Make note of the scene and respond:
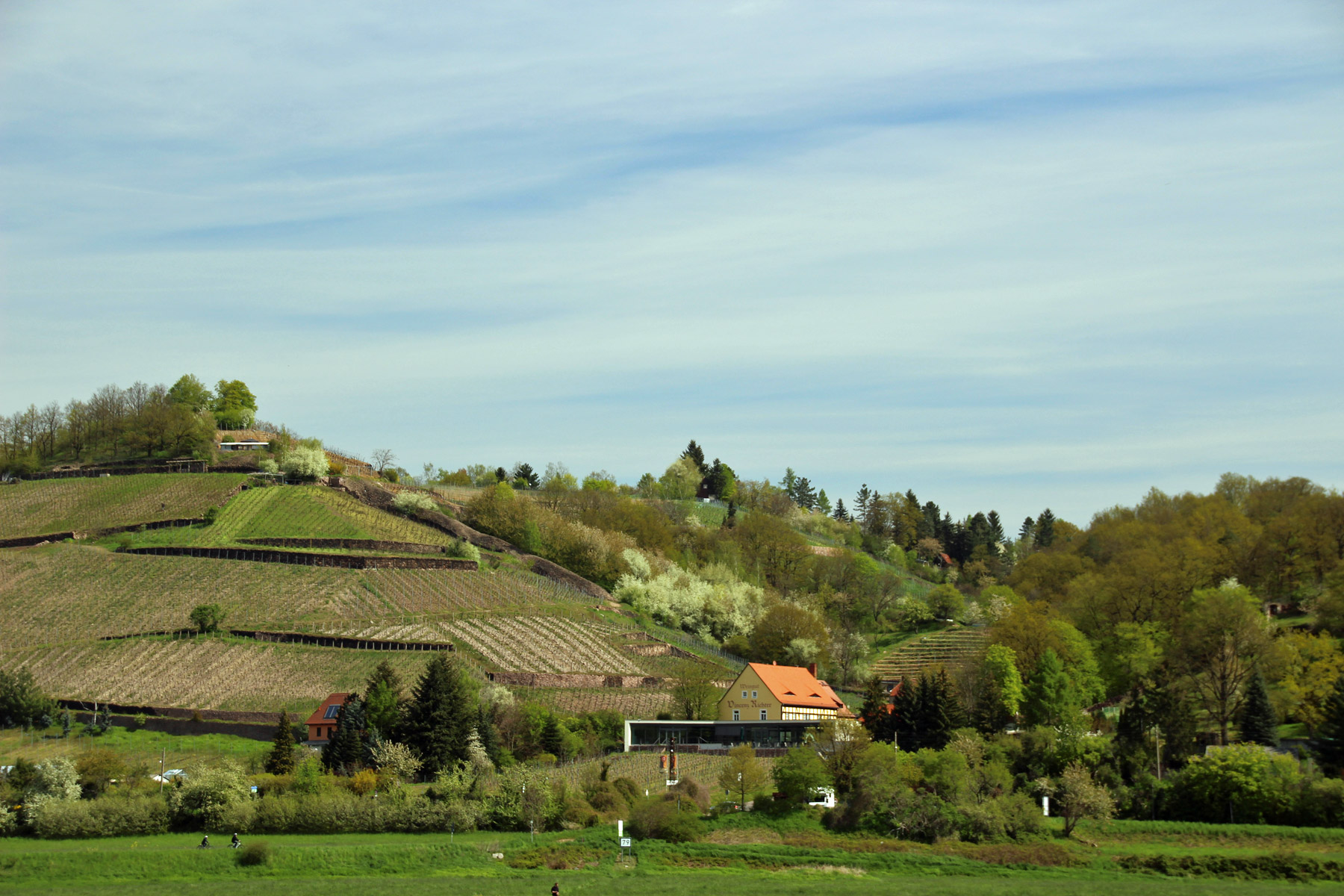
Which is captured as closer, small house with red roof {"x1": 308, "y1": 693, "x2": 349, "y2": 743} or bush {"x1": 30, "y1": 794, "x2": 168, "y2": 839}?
bush {"x1": 30, "y1": 794, "x2": 168, "y2": 839}

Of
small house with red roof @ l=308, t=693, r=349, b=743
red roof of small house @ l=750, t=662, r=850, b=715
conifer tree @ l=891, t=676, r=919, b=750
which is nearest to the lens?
conifer tree @ l=891, t=676, r=919, b=750

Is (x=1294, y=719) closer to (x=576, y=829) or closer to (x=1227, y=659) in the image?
(x=1227, y=659)

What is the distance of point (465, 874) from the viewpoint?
4453cm

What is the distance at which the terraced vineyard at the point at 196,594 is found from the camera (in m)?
80.8

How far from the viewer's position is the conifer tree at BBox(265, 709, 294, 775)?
181 ft

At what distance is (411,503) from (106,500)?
25.7m

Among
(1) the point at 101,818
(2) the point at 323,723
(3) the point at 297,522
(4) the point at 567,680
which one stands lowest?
(1) the point at 101,818

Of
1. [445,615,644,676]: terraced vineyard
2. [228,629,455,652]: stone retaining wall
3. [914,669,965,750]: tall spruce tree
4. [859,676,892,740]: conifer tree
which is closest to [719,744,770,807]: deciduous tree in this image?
[859,676,892,740]: conifer tree

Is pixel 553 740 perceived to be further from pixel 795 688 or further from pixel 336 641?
pixel 336 641

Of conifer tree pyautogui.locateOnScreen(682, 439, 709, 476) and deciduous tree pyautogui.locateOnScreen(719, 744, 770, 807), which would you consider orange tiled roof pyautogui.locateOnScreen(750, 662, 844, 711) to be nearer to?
deciduous tree pyautogui.locateOnScreen(719, 744, 770, 807)

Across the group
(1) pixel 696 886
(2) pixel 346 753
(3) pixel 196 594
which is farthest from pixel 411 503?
(1) pixel 696 886

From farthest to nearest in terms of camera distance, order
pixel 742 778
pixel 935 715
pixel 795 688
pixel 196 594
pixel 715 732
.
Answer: pixel 196 594
pixel 795 688
pixel 715 732
pixel 935 715
pixel 742 778

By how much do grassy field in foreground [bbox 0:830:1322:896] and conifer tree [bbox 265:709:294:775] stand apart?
23.5ft

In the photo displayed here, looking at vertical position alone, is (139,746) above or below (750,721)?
below
